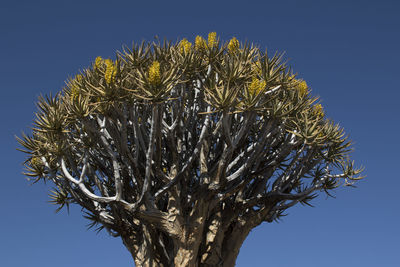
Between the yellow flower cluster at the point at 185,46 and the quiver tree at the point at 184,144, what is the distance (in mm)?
26

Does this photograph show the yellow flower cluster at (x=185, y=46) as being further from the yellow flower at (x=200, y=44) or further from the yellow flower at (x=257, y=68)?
the yellow flower at (x=257, y=68)

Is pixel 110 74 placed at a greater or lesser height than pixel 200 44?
lesser

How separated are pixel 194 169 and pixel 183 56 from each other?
242 cm

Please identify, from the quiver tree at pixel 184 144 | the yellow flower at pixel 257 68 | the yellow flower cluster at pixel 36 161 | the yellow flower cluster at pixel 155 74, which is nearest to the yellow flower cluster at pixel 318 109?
the quiver tree at pixel 184 144

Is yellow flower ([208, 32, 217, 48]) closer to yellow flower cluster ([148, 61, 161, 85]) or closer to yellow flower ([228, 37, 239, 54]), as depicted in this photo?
yellow flower ([228, 37, 239, 54])

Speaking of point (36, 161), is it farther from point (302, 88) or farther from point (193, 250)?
point (302, 88)

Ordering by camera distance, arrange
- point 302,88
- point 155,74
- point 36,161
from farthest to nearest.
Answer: point 36,161 < point 302,88 < point 155,74

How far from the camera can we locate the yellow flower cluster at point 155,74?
7883mm

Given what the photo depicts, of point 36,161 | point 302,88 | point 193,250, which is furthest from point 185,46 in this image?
point 36,161

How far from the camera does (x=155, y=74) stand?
7902 millimetres

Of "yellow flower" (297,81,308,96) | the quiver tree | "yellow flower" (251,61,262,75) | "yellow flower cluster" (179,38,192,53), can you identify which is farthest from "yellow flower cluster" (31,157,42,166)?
"yellow flower" (297,81,308,96)

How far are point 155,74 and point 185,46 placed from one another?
5.02 feet

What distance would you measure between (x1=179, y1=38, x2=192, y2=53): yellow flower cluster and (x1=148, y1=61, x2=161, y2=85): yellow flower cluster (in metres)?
1.26

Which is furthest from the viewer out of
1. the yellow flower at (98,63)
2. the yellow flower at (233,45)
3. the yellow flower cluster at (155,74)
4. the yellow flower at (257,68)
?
the yellow flower at (233,45)
